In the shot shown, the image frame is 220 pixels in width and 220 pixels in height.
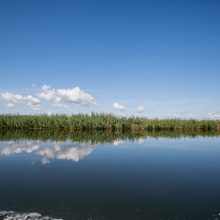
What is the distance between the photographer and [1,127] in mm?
39625

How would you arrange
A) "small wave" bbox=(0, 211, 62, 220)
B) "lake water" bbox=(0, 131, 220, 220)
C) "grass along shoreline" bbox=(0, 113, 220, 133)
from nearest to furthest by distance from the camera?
"small wave" bbox=(0, 211, 62, 220), "lake water" bbox=(0, 131, 220, 220), "grass along shoreline" bbox=(0, 113, 220, 133)

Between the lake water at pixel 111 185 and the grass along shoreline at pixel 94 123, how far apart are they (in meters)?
21.8

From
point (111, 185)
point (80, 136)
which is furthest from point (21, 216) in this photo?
point (80, 136)

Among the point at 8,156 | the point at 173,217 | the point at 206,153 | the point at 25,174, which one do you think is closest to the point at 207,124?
the point at 206,153

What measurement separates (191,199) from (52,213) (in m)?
3.79

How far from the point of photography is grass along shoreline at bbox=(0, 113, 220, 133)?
3938cm

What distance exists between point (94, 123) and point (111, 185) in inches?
1152

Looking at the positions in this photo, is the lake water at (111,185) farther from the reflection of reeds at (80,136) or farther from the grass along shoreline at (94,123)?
the grass along shoreline at (94,123)

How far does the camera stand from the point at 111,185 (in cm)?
1029

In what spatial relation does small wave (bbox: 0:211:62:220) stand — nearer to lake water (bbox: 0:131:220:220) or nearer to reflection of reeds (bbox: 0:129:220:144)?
lake water (bbox: 0:131:220:220)

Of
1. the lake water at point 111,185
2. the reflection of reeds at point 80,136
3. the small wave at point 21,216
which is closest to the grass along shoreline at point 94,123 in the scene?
the reflection of reeds at point 80,136

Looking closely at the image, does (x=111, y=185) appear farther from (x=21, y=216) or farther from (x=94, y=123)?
(x=94, y=123)

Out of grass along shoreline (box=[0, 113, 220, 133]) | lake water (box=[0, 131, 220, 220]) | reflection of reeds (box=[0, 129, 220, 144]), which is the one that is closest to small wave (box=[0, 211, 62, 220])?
lake water (box=[0, 131, 220, 220])

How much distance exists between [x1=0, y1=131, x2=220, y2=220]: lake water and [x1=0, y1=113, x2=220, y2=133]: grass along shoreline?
21761mm
